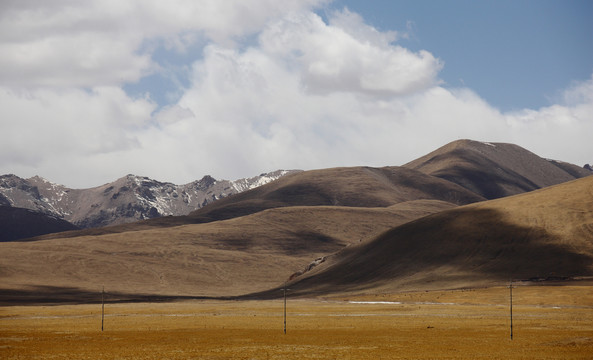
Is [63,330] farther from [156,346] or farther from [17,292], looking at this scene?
[17,292]

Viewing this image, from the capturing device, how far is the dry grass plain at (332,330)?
184 ft

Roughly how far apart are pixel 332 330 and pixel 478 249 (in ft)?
Answer: 309

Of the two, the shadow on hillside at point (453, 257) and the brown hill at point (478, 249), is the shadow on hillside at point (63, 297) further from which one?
the brown hill at point (478, 249)

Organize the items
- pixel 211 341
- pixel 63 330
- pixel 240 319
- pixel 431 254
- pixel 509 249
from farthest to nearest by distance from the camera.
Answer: pixel 431 254 < pixel 509 249 < pixel 240 319 < pixel 63 330 < pixel 211 341

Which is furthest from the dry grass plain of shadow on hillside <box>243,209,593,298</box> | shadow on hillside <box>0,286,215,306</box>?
shadow on hillside <box>0,286,215,306</box>

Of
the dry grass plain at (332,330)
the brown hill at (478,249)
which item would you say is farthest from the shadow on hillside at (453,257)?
the dry grass plain at (332,330)

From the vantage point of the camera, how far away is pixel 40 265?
652ft

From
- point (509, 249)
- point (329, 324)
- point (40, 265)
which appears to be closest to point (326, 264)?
point (509, 249)

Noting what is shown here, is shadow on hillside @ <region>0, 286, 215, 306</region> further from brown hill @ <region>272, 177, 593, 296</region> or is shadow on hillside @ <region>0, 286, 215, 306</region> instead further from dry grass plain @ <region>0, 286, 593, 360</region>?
brown hill @ <region>272, 177, 593, 296</region>

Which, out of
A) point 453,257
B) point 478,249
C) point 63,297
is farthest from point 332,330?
point 63,297

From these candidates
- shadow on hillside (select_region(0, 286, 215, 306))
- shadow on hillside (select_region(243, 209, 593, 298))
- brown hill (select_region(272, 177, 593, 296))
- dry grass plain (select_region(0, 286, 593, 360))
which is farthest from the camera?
shadow on hillside (select_region(0, 286, 215, 306))

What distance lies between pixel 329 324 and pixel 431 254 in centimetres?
9022

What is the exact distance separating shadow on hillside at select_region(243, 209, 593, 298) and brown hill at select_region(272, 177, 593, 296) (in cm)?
19

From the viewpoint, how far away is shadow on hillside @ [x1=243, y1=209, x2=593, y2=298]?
147 m
